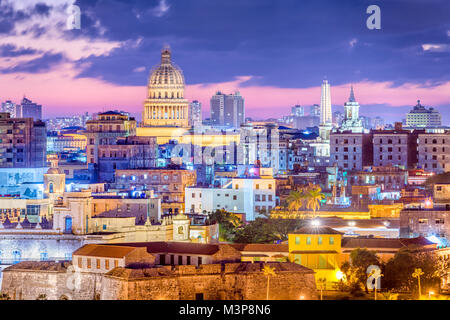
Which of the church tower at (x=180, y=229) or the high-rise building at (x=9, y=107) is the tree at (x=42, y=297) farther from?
the high-rise building at (x=9, y=107)

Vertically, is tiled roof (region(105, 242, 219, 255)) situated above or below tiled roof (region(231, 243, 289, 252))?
above

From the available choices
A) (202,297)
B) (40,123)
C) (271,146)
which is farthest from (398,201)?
(271,146)

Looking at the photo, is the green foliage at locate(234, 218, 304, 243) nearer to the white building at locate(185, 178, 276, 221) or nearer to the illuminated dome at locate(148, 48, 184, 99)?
the white building at locate(185, 178, 276, 221)

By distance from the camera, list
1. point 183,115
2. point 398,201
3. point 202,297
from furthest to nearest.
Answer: point 183,115 < point 398,201 < point 202,297

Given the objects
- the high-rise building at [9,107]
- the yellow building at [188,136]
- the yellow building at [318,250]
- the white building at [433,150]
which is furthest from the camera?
the yellow building at [188,136]

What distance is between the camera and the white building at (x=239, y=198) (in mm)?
53969

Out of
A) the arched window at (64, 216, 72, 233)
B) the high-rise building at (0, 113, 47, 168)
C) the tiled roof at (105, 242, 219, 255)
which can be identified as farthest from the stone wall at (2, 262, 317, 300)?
the high-rise building at (0, 113, 47, 168)

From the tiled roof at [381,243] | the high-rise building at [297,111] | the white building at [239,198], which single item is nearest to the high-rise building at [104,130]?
the white building at [239,198]

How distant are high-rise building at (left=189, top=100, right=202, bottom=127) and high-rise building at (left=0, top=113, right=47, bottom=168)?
1327 inches

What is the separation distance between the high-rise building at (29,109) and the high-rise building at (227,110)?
34148 mm

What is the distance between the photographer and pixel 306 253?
128 feet

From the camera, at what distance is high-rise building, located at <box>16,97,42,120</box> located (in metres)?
82.6

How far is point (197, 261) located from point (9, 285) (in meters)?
5.72
